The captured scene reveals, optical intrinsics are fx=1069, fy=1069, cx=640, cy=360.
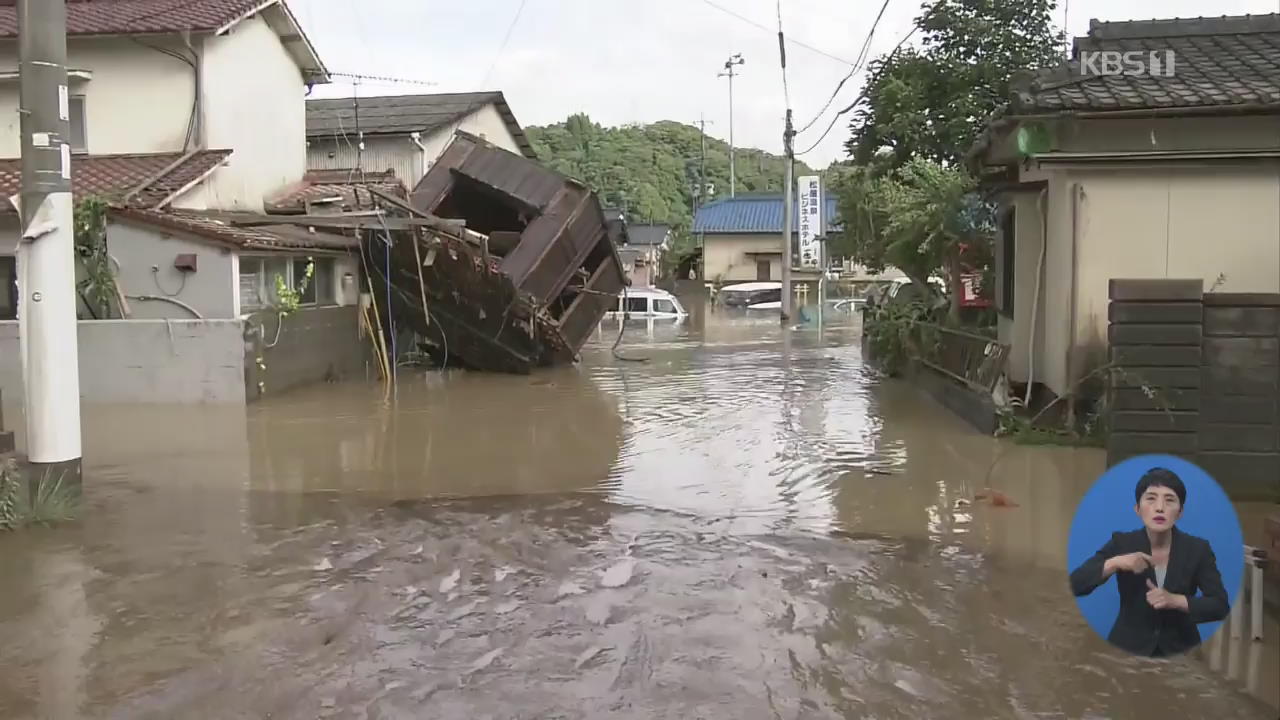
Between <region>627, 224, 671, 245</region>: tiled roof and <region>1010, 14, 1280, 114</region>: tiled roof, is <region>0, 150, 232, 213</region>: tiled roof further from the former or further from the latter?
<region>627, 224, 671, 245</region>: tiled roof

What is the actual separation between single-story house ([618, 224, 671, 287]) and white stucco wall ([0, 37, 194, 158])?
31.4m

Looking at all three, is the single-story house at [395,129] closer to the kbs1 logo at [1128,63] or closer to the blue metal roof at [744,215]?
the kbs1 logo at [1128,63]

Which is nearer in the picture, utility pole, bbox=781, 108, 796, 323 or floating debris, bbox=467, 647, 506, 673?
floating debris, bbox=467, 647, 506, 673

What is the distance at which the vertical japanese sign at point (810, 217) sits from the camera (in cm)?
3095

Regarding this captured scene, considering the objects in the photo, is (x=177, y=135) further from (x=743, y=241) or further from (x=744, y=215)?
(x=744, y=215)

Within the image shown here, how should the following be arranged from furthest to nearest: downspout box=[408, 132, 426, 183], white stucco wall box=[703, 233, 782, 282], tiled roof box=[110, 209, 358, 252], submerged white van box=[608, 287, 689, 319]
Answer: white stucco wall box=[703, 233, 782, 282]
submerged white van box=[608, 287, 689, 319]
downspout box=[408, 132, 426, 183]
tiled roof box=[110, 209, 358, 252]

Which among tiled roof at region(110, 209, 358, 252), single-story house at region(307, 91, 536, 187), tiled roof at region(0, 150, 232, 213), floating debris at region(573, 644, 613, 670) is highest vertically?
single-story house at region(307, 91, 536, 187)

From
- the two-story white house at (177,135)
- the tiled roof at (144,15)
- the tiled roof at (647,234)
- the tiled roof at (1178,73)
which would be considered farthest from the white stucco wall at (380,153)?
the tiled roof at (647,234)

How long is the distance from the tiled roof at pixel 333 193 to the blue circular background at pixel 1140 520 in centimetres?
1461

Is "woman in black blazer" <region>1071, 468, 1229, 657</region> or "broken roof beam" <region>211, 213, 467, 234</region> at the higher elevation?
"broken roof beam" <region>211, 213, 467, 234</region>

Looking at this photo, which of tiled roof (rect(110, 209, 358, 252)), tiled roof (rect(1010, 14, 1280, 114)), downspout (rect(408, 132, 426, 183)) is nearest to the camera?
tiled roof (rect(1010, 14, 1280, 114))

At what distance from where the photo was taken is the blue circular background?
349 centimetres

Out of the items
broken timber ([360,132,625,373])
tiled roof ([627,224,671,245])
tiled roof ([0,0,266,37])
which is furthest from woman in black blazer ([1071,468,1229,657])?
tiled roof ([627,224,671,245])

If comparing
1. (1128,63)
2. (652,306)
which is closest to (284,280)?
(1128,63)
